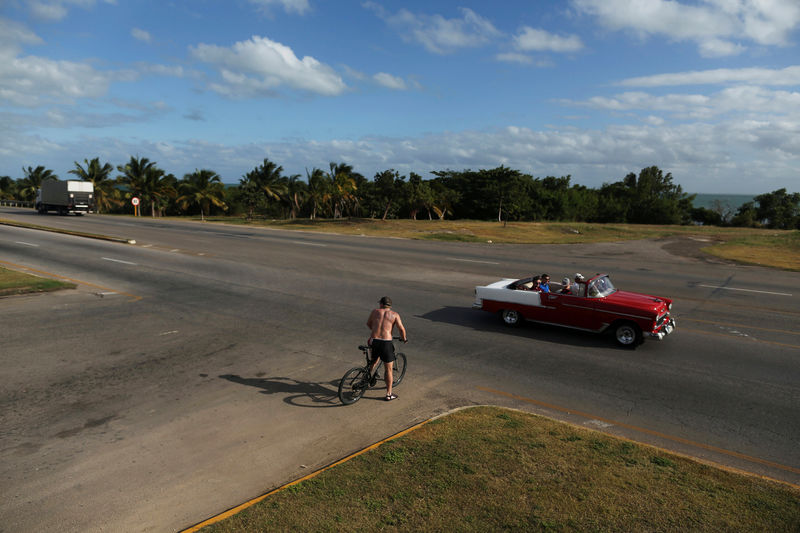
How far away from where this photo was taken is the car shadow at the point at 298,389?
29.1 feet

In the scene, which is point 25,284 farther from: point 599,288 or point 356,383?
point 599,288

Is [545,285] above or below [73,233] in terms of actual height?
above

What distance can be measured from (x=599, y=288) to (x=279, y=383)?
28.4 ft

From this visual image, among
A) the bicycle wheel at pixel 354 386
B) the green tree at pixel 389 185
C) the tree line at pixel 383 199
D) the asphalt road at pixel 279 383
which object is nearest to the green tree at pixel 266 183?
the tree line at pixel 383 199

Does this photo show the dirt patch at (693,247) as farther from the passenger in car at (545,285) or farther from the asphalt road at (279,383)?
the passenger in car at (545,285)

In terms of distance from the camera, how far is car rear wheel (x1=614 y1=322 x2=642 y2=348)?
12031mm

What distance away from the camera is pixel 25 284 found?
17.8m

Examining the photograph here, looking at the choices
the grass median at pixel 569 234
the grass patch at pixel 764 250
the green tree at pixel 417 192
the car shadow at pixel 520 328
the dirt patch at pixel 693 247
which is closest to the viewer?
the car shadow at pixel 520 328

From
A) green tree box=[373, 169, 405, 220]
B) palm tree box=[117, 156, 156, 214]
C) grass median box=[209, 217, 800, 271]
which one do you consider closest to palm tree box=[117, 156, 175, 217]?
palm tree box=[117, 156, 156, 214]

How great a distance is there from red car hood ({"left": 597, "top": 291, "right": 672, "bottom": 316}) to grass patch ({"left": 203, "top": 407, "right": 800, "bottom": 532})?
5.61m

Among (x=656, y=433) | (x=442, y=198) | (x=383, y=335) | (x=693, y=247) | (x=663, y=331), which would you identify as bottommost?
(x=656, y=433)

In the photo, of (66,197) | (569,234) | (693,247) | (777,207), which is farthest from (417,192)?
(777,207)

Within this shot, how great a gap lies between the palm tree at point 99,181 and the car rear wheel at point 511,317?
73997mm

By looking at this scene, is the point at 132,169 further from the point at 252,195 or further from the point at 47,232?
the point at 47,232
